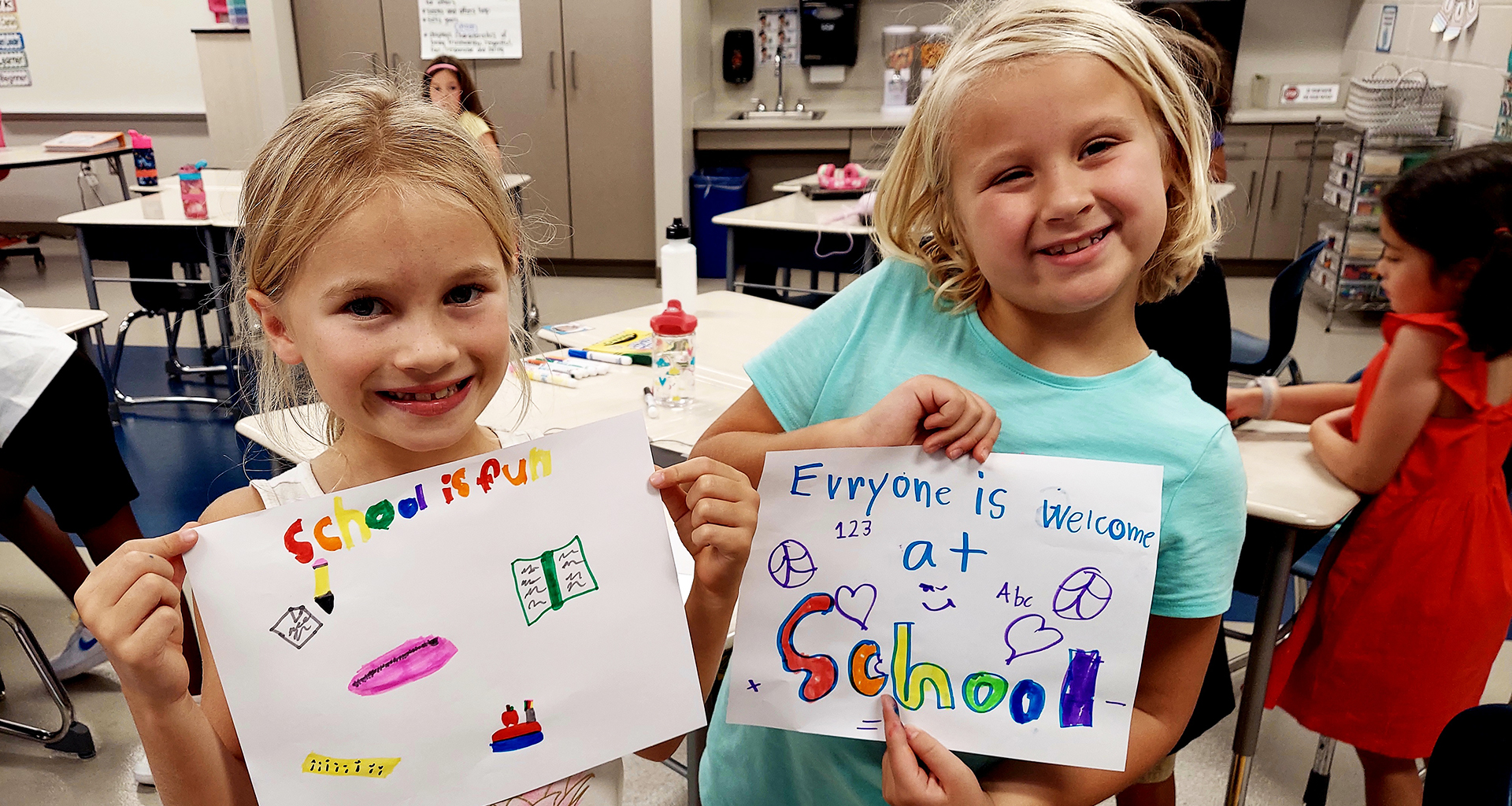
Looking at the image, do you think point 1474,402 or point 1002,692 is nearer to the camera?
point 1002,692

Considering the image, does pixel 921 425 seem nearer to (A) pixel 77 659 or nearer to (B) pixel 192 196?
(A) pixel 77 659

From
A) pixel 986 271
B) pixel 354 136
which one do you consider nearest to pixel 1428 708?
pixel 986 271

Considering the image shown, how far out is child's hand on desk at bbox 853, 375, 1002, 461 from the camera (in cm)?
78

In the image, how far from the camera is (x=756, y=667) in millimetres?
833

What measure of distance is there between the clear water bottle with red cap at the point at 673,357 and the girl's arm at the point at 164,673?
1.14 m

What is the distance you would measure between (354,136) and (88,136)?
627cm

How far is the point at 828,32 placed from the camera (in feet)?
19.9

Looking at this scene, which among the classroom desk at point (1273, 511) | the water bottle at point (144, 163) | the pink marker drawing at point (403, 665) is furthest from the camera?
Answer: the water bottle at point (144, 163)

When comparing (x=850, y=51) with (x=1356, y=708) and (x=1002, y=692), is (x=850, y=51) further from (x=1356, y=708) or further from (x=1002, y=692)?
(x=1002, y=692)

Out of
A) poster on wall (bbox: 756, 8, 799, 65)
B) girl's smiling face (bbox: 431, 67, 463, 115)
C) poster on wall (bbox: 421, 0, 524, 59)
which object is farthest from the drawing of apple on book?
poster on wall (bbox: 756, 8, 799, 65)

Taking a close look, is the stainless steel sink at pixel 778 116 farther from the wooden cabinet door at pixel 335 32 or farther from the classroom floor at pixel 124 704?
the classroom floor at pixel 124 704

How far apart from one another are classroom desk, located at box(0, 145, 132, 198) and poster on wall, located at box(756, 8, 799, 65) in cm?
394

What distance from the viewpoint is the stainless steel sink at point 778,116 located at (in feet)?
20.0

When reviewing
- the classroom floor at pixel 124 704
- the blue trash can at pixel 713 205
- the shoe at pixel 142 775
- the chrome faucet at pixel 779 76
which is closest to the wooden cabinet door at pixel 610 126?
the blue trash can at pixel 713 205
